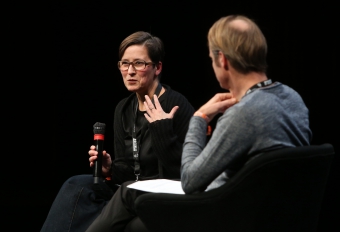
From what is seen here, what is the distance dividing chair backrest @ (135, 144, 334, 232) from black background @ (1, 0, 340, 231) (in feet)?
6.81

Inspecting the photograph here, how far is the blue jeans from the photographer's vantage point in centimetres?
267

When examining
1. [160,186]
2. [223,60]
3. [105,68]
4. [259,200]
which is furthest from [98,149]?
[105,68]

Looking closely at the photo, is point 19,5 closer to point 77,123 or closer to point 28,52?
point 28,52

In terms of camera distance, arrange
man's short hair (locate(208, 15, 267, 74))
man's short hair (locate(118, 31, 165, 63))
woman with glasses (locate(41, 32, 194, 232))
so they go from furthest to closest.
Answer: man's short hair (locate(118, 31, 165, 63)), woman with glasses (locate(41, 32, 194, 232)), man's short hair (locate(208, 15, 267, 74))

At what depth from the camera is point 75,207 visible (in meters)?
2.69

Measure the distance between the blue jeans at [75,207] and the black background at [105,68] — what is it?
55.7 inches

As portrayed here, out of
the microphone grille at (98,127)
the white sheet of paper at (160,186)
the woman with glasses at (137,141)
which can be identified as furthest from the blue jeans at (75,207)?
the white sheet of paper at (160,186)

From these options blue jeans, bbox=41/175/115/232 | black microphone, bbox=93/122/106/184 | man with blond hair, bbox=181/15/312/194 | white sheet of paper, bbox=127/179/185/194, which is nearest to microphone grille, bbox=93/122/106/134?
black microphone, bbox=93/122/106/184

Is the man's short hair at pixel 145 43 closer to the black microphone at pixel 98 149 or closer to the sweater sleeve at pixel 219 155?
the black microphone at pixel 98 149

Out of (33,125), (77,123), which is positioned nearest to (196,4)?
(77,123)

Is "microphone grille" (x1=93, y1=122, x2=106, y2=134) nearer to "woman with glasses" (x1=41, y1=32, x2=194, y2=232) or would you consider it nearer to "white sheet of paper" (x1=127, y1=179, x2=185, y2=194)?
"woman with glasses" (x1=41, y1=32, x2=194, y2=232)

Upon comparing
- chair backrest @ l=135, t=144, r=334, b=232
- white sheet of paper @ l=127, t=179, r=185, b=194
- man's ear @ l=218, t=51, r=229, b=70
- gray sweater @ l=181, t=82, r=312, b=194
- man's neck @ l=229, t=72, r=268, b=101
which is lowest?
white sheet of paper @ l=127, t=179, r=185, b=194

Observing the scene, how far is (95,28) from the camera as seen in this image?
14.1 feet

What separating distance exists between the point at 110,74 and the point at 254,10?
45.3 inches
